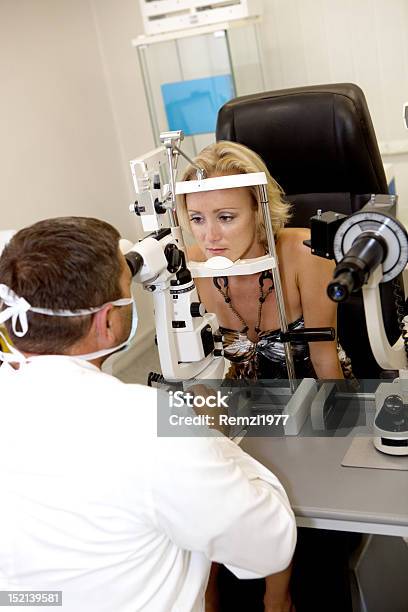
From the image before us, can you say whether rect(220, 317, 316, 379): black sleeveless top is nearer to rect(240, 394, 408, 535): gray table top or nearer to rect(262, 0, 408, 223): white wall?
rect(240, 394, 408, 535): gray table top

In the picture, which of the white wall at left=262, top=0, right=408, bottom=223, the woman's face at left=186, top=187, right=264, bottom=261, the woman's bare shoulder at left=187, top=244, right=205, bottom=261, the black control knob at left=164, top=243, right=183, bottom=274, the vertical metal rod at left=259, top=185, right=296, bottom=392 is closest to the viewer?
the black control knob at left=164, top=243, right=183, bottom=274

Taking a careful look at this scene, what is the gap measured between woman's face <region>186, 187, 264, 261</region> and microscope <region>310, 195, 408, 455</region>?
1.87 feet

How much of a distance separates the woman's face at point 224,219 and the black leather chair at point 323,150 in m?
0.29

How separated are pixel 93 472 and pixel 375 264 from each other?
0.51m

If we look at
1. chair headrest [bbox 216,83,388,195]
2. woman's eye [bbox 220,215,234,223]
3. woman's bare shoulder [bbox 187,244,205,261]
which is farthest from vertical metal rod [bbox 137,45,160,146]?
woman's eye [bbox 220,215,234,223]

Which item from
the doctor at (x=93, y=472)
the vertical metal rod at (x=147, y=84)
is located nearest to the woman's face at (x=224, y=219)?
the doctor at (x=93, y=472)

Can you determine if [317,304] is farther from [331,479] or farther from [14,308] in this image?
[14,308]

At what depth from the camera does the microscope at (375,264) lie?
109cm

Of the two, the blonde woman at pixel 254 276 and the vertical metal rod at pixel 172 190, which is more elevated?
the vertical metal rod at pixel 172 190

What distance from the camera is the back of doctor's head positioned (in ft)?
3.66

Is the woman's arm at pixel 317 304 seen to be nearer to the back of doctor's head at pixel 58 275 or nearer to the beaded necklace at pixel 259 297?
the beaded necklace at pixel 259 297

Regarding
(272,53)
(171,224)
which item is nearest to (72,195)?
(272,53)

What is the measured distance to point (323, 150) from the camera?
2.00m

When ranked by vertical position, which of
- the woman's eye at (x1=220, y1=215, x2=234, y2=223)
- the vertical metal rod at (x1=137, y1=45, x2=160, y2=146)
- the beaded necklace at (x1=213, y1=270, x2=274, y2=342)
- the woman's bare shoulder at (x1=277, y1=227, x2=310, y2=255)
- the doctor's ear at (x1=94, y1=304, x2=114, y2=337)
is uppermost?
the vertical metal rod at (x1=137, y1=45, x2=160, y2=146)
